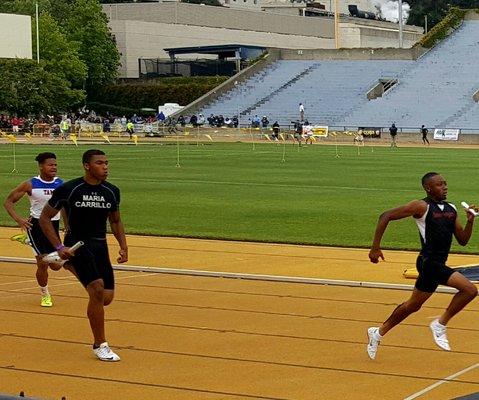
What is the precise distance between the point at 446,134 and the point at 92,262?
2578 inches

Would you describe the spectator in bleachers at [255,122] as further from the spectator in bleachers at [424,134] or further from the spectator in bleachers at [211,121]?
the spectator in bleachers at [424,134]

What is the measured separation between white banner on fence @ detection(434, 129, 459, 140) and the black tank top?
64.1 metres

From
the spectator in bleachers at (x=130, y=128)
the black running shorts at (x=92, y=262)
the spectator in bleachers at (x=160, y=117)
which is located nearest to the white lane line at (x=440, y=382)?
the black running shorts at (x=92, y=262)

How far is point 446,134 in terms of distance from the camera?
7612 cm

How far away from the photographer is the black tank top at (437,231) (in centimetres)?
1236

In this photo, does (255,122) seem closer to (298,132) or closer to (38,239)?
(298,132)

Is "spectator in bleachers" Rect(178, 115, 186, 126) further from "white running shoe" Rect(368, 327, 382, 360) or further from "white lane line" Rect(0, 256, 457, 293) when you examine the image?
"white running shoe" Rect(368, 327, 382, 360)

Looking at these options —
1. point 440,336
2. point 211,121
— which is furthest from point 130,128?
point 440,336

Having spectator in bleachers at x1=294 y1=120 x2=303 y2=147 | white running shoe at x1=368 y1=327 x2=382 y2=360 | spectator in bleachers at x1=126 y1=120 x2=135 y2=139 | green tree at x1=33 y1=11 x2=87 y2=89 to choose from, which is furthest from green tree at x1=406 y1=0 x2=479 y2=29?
white running shoe at x1=368 y1=327 x2=382 y2=360

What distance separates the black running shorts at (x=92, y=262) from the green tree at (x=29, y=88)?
7944 centimetres

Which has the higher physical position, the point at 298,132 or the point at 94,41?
the point at 94,41

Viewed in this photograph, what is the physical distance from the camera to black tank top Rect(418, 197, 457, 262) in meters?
12.4

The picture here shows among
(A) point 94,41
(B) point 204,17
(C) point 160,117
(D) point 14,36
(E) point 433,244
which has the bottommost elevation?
(C) point 160,117

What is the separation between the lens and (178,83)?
345ft
